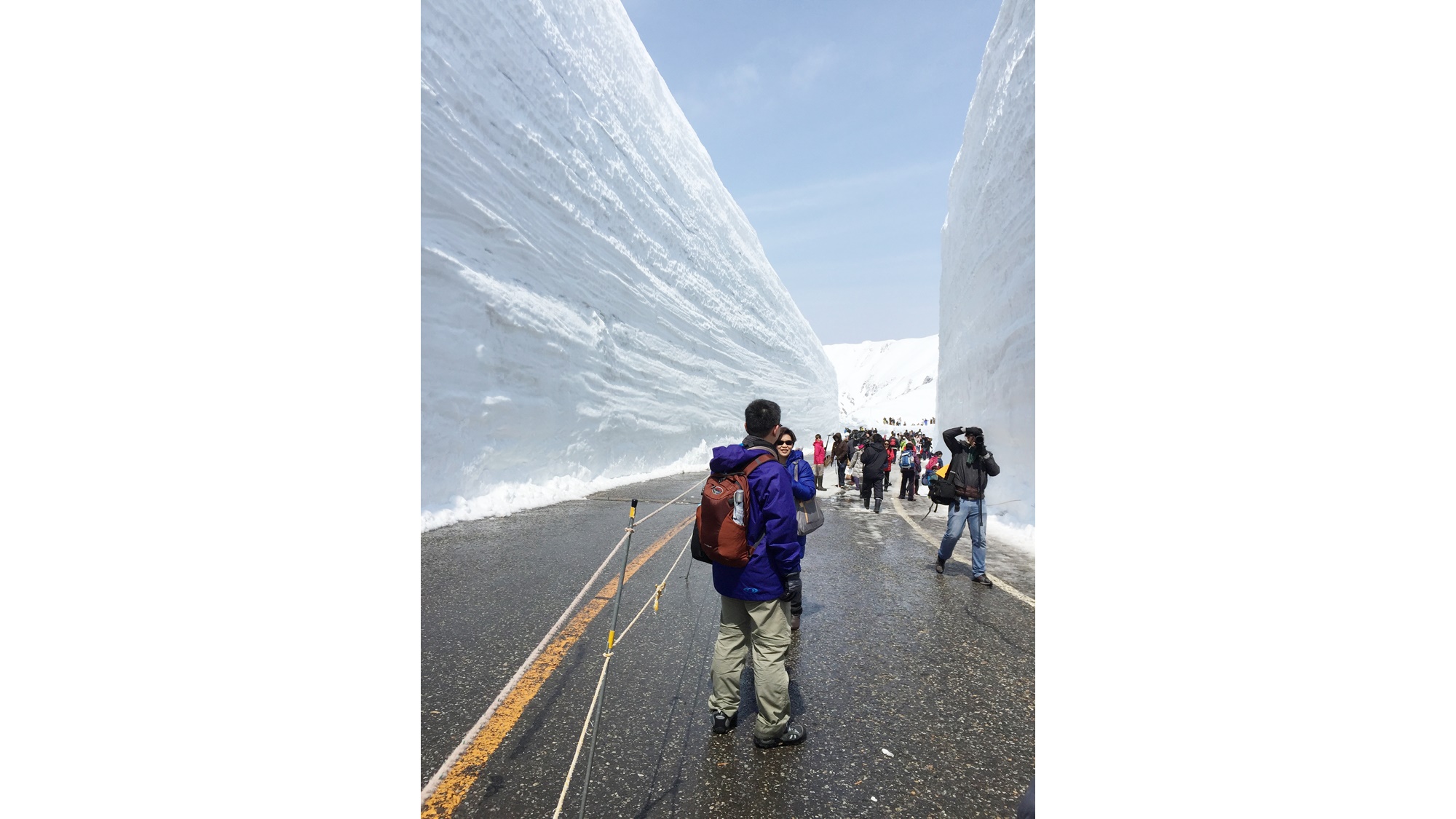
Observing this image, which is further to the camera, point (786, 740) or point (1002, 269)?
point (1002, 269)

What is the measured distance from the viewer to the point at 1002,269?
14.0 meters

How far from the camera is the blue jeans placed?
17.9 ft

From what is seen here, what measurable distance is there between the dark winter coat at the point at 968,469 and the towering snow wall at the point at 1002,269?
4.04 metres

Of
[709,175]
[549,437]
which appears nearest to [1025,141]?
[549,437]

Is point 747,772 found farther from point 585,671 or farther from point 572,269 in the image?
point 572,269

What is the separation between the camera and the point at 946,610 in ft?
14.7

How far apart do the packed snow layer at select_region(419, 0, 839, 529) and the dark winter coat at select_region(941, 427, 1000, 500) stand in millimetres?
5840

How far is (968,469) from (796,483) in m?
2.84

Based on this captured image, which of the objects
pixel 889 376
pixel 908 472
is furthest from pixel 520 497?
pixel 889 376

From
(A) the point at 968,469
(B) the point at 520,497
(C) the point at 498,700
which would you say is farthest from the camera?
(B) the point at 520,497

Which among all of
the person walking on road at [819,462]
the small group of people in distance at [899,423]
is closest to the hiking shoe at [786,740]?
the person walking on road at [819,462]

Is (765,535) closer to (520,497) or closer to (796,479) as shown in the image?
(796,479)

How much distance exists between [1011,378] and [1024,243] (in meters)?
2.67

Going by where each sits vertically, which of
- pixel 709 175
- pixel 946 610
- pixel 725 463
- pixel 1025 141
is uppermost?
pixel 709 175
